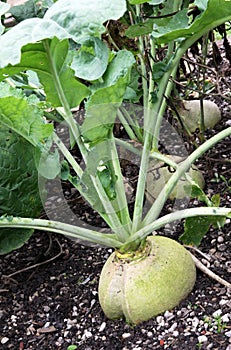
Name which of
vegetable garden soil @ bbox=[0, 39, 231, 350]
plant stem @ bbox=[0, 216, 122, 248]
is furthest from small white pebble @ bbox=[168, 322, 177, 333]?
plant stem @ bbox=[0, 216, 122, 248]

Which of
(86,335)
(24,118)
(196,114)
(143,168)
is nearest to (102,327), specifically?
(86,335)

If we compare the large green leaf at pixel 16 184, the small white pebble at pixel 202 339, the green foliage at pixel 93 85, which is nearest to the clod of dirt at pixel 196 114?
the green foliage at pixel 93 85

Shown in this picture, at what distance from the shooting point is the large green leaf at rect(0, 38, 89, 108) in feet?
3.17

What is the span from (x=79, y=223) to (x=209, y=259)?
1.47 ft

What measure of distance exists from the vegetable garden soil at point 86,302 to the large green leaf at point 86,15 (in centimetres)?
64

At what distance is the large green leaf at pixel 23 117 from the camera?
1058 mm

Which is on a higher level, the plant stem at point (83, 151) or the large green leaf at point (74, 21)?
the large green leaf at point (74, 21)

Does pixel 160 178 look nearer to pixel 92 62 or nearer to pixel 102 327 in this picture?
pixel 102 327

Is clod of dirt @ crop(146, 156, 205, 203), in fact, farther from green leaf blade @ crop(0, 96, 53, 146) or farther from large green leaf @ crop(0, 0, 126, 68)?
large green leaf @ crop(0, 0, 126, 68)

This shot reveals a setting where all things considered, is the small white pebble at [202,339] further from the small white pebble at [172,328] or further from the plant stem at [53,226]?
the plant stem at [53,226]

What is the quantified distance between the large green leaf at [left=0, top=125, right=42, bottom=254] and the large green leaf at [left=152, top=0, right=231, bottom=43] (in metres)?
0.47

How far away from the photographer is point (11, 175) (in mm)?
1391

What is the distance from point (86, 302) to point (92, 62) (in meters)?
0.62

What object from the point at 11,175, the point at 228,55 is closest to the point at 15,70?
the point at 11,175
